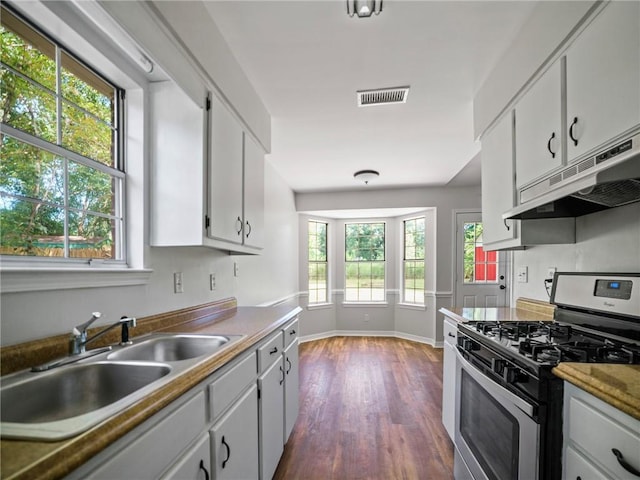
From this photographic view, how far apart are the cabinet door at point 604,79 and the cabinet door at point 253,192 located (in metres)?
1.85

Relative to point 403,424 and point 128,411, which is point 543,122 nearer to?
point 128,411

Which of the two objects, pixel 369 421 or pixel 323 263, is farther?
pixel 323 263

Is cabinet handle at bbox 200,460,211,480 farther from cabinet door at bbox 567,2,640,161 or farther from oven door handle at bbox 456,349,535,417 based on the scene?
cabinet door at bbox 567,2,640,161

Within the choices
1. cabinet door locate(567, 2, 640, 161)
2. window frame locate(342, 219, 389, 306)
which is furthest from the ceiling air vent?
window frame locate(342, 219, 389, 306)

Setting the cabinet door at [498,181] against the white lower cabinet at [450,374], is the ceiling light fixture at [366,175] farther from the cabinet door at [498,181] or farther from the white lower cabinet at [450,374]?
the white lower cabinet at [450,374]

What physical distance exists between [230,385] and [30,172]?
108cm

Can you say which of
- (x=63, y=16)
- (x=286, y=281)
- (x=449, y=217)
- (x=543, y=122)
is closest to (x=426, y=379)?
(x=286, y=281)

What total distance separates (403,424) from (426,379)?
43.9 inches

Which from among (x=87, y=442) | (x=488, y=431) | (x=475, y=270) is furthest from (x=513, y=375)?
(x=475, y=270)

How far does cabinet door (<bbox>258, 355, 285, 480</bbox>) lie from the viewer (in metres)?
1.61

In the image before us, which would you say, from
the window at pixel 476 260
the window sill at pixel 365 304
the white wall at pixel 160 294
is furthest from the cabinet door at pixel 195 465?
the window sill at pixel 365 304

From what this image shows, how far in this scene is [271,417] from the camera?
1752 millimetres

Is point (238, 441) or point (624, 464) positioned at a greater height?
point (624, 464)

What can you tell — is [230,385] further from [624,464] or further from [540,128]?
[540,128]
